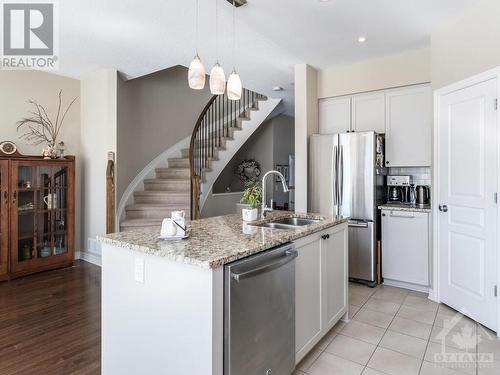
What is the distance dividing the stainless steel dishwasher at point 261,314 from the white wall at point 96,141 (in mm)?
Result: 3487

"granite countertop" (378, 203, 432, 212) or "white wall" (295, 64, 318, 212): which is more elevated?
"white wall" (295, 64, 318, 212)

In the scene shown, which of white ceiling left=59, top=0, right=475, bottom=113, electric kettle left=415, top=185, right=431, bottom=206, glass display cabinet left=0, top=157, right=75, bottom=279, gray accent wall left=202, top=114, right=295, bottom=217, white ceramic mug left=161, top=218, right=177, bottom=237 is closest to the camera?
white ceramic mug left=161, top=218, right=177, bottom=237

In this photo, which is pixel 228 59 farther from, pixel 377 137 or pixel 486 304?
pixel 486 304

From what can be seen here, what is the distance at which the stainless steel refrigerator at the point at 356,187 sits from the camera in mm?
3758

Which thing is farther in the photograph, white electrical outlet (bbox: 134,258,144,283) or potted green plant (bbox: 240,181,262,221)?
potted green plant (bbox: 240,181,262,221)

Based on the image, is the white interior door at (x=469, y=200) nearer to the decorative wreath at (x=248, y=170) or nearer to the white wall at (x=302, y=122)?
the white wall at (x=302, y=122)

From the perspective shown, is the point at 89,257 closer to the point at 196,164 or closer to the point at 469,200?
the point at 196,164

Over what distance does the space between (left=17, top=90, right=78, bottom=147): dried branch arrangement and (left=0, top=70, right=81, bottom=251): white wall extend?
5 cm

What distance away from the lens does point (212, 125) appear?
6.43 m

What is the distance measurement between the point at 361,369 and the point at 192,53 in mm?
3654

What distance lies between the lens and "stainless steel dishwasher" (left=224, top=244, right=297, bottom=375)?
4.91ft

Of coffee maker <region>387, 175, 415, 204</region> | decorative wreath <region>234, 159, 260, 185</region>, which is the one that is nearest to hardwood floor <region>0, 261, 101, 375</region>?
coffee maker <region>387, 175, 415, 204</region>

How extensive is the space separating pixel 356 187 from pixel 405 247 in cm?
89

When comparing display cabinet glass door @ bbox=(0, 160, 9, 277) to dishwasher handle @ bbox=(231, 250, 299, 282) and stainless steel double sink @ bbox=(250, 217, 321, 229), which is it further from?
dishwasher handle @ bbox=(231, 250, 299, 282)
